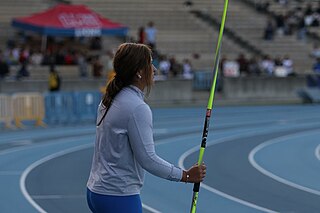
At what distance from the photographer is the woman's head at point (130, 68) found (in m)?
5.67

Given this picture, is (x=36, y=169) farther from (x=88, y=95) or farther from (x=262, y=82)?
(x=262, y=82)

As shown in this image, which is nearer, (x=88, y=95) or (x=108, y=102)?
(x=108, y=102)

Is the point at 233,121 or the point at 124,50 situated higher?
the point at 124,50

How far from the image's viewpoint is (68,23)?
113ft

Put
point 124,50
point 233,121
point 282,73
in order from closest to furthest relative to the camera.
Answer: point 124,50, point 233,121, point 282,73

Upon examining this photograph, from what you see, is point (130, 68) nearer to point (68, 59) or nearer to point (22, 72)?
point (22, 72)

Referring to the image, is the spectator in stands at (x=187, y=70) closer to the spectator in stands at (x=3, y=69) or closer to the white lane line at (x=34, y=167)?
the spectator in stands at (x=3, y=69)

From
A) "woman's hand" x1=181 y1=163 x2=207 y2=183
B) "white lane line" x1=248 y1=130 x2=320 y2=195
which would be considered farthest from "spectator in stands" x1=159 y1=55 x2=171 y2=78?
"woman's hand" x1=181 y1=163 x2=207 y2=183

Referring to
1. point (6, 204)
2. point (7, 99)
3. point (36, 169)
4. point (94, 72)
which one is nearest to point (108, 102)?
point (6, 204)

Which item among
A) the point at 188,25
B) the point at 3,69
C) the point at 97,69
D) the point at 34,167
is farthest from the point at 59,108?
the point at 188,25

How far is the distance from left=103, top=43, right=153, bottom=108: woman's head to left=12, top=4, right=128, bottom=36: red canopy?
28.3 m

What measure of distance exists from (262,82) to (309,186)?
21.7m

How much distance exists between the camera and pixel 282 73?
37.6 meters

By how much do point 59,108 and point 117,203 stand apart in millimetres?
20703
